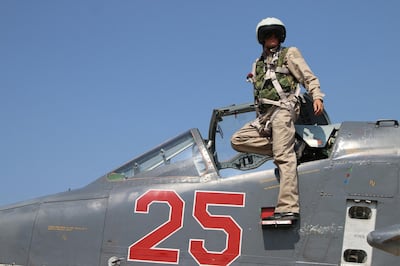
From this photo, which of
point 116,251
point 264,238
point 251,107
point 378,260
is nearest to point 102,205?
point 116,251

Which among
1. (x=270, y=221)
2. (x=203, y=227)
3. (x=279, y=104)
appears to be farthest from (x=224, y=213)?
(x=279, y=104)

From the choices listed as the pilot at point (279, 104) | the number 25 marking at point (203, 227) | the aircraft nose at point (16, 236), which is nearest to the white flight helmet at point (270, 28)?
the pilot at point (279, 104)

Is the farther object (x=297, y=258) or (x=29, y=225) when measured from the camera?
(x=29, y=225)

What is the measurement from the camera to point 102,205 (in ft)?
24.6

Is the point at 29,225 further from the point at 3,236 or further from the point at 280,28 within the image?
the point at 280,28

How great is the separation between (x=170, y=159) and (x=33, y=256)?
7.29ft

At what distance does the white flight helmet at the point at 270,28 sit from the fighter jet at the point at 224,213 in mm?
1284

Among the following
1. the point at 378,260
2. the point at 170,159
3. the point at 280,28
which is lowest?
the point at 378,260

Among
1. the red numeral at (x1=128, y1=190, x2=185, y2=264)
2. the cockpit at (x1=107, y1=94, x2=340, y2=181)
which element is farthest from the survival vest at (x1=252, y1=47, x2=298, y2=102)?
the red numeral at (x1=128, y1=190, x2=185, y2=264)

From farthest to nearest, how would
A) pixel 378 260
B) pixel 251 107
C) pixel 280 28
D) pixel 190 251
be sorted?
pixel 251 107, pixel 280 28, pixel 190 251, pixel 378 260

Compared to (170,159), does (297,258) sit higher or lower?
lower

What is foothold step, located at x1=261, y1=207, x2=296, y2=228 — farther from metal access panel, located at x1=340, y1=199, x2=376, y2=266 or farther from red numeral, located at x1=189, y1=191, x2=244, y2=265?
metal access panel, located at x1=340, y1=199, x2=376, y2=266

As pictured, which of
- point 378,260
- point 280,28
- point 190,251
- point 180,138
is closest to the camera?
point 378,260

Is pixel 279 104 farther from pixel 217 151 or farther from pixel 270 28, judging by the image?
pixel 217 151
